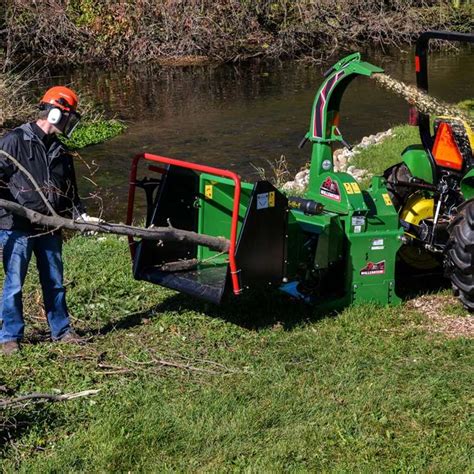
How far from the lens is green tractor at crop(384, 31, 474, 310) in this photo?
630 centimetres

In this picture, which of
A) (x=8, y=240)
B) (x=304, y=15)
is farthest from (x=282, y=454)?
(x=304, y=15)

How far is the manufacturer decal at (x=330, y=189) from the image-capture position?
6.65 m

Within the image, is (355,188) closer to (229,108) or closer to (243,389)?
(243,389)

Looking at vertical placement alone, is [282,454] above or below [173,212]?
below

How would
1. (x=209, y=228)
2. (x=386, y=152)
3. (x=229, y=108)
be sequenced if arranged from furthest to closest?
1. (x=229, y=108)
2. (x=386, y=152)
3. (x=209, y=228)

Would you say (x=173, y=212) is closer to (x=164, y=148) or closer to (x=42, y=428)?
(x=42, y=428)

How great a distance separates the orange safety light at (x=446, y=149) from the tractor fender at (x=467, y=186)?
318 mm

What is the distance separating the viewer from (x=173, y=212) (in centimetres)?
664

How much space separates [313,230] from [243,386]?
148 cm

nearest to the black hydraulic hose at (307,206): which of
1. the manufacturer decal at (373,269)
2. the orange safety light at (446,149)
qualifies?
the manufacturer decal at (373,269)

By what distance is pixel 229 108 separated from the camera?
59.5 feet

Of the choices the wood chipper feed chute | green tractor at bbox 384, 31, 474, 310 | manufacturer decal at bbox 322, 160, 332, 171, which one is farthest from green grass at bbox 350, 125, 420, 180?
the wood chipper feed chute

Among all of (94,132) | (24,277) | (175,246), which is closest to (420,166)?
(175,246)

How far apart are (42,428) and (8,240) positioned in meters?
1.52
